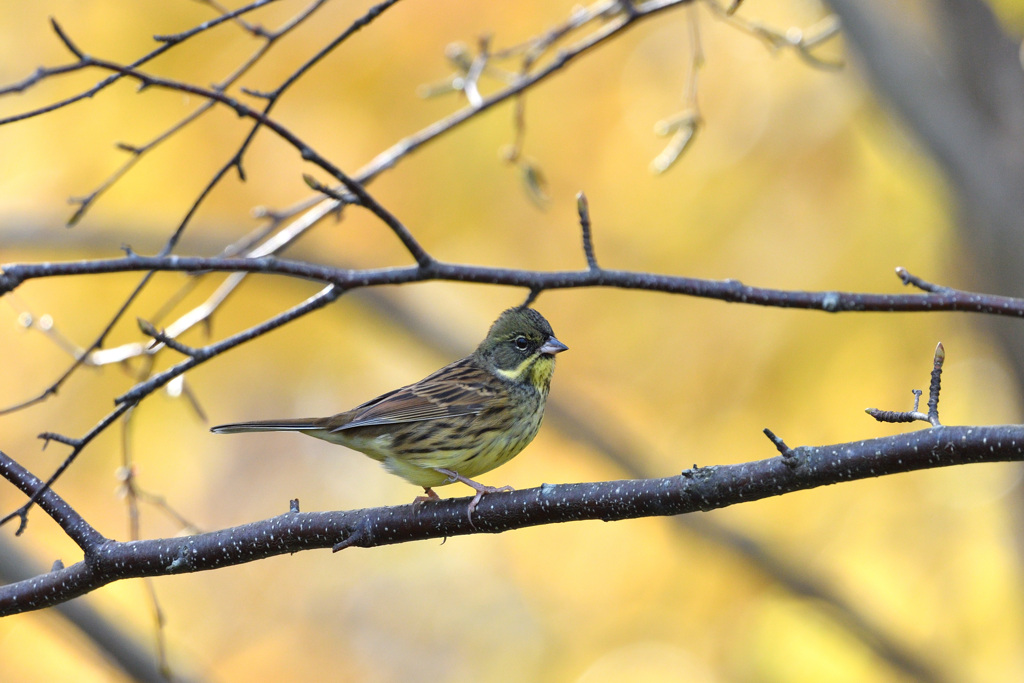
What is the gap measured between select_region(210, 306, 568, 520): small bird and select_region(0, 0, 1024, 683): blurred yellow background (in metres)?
3.78

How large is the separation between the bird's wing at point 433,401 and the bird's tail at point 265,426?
6.4 inches

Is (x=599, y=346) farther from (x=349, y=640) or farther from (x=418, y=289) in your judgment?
(x=349, y=640)

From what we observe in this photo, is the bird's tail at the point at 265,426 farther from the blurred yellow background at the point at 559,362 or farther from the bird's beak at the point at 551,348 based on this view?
the blurred yellow background at the point at 559,362

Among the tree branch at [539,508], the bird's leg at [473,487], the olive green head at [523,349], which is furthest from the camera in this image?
the olive green head at [523,349]

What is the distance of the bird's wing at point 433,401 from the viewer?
5012 mm

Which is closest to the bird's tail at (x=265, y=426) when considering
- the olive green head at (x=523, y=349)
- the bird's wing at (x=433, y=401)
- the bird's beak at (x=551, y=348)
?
the bird's wing at (x=433, y=401)

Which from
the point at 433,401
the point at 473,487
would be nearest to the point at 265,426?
the point at 433,401

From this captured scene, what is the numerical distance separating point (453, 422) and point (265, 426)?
99 centimetres

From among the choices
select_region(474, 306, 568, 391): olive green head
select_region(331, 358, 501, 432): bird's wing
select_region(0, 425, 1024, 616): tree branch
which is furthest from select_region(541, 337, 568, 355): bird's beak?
select_region(0, 425, 1024, 616): tree branch

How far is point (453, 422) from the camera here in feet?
16.3

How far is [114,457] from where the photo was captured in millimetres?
9711

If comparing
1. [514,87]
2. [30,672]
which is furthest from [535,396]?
[30,672]

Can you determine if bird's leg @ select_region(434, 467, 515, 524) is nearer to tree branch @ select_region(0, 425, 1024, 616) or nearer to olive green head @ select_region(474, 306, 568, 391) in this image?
tree branch @ select_region(0, 425, 1024, 616)

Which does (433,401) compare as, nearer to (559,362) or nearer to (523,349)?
(523,349)
